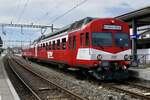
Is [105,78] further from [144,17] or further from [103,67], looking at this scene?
[144,17]

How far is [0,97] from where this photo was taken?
11.5m

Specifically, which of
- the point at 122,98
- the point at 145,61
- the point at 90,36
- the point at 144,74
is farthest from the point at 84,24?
the point at 145,61

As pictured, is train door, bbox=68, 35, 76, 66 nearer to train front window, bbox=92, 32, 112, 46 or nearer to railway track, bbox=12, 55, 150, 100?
train front window, bbox=92, 32, 112, 46

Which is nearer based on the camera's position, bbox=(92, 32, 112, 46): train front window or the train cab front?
the train cab front

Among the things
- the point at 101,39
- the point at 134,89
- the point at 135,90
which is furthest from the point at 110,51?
the point at 135,90

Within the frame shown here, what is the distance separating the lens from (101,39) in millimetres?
16359

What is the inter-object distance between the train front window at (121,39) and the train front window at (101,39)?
1.29 ft

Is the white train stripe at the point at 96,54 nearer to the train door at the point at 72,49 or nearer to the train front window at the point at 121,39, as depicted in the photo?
the train front window at the point at 121,39

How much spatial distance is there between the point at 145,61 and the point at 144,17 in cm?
395

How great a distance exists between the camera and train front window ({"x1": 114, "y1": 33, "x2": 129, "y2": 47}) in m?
16.7

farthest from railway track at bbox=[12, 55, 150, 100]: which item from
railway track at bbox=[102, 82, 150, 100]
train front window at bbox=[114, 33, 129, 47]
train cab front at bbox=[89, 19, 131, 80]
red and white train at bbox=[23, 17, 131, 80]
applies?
train front window at bbox=[114, 33, 129, 47]

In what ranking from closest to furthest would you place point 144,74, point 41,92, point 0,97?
point 0,97, point 41,92, point 144,74

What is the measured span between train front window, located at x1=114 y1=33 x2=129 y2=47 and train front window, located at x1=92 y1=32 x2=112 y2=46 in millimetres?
393

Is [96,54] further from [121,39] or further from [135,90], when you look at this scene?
[135,90]
